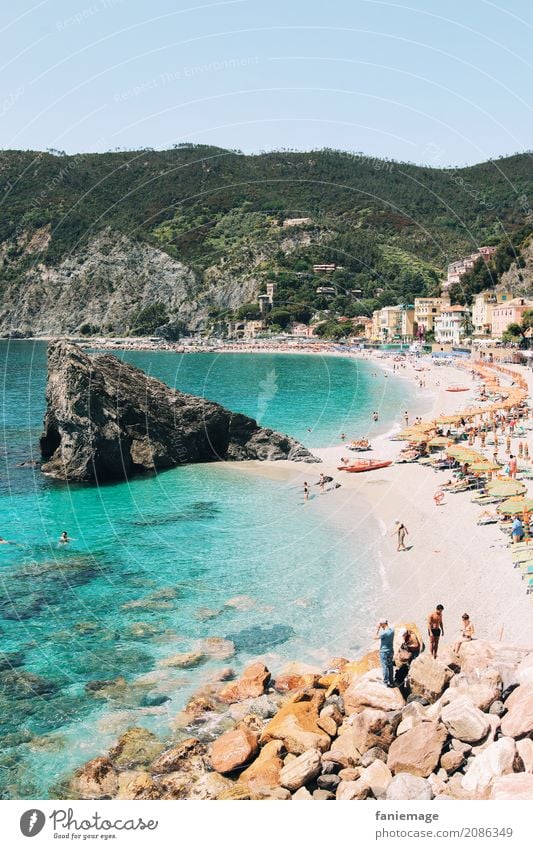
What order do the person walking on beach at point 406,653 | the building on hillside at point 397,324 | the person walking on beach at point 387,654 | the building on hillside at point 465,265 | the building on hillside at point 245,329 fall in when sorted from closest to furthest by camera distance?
1. the person walking on beach at point 387,654
2. the person walking on beach at point 406,653
3. the building on hillside at point 465,265
4. the building on hillside at point 397,324
5. the building on hillside at point 245,329

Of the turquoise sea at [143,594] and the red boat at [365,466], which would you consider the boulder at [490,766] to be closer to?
the turquoise sea at [143,594]

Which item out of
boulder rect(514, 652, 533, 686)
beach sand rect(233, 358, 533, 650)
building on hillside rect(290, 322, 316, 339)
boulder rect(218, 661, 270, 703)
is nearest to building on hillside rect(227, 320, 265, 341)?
building on hillside rect(290, 322, 316, 339)

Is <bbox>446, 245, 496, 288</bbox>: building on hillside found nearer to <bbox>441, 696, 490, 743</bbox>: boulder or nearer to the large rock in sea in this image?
the large rock in sea

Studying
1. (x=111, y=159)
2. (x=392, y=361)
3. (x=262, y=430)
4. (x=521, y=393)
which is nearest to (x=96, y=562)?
(x=262, y=430)

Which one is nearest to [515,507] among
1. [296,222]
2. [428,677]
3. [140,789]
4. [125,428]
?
[428,677]

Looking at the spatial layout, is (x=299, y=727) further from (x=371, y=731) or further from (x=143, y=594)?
(x=143, y=594)

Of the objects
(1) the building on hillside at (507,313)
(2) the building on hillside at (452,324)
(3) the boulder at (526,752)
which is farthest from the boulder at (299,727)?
(2) the building on hillside at (452,324)

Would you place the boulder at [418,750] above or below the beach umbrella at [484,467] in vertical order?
below
